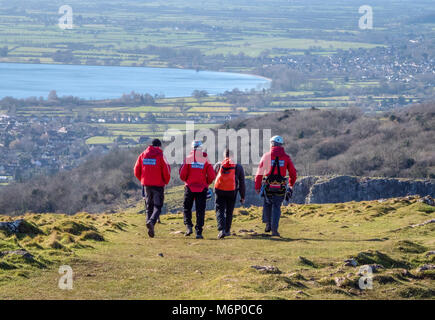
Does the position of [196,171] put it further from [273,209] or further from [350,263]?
[350,263]

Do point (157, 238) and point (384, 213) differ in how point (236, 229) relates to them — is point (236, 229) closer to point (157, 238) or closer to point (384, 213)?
point (157, 238)

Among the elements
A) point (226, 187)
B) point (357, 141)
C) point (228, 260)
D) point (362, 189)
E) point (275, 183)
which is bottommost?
point (357, 141)

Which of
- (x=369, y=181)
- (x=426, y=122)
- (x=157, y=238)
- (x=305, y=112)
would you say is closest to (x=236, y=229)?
(x=157, y=238)

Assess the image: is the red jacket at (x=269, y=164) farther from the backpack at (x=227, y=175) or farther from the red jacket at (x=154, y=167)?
the red jacket at (x=154, y=167)

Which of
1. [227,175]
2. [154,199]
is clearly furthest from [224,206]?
[154,199]

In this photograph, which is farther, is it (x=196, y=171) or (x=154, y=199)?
(x=154, y=199)

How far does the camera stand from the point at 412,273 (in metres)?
12.0

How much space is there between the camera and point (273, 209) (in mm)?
16734

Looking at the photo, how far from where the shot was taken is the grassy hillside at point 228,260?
423 inches

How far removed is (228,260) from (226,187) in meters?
3.46

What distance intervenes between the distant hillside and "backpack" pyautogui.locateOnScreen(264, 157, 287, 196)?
A: 38.4m

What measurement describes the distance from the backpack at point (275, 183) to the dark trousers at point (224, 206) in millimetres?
911

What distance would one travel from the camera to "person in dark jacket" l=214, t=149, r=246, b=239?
1658 cm

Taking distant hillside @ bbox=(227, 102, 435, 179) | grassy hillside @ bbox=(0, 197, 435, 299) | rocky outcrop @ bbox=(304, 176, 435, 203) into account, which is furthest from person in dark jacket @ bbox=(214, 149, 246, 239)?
distant hillside @ bbox=(227, 102, 435, 179)
